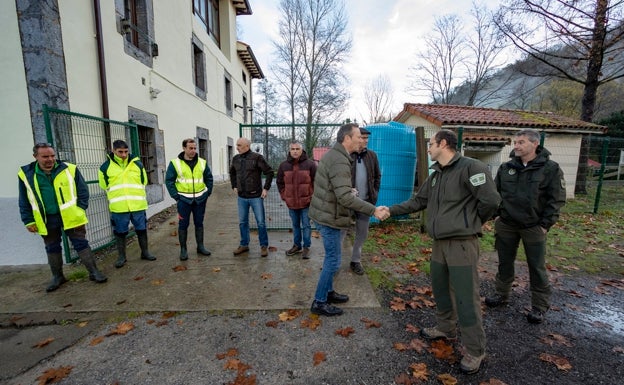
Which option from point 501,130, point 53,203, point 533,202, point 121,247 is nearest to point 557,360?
point 533,202

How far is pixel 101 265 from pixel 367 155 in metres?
4.37

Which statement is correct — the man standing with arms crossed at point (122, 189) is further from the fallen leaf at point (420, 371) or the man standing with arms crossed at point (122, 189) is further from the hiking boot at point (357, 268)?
the fallen leaf at point (420, 371)

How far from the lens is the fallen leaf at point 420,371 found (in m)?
2.19

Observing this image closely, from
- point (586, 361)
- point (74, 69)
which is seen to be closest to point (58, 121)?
point (74, 69)

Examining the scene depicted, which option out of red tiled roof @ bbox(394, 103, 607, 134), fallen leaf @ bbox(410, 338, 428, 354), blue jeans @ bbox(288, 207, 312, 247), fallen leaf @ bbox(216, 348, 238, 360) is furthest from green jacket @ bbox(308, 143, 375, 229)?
red tiled roof @ bbox(394, 103, 607, 134)

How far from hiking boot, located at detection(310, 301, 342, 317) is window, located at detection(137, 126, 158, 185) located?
5.81 meters

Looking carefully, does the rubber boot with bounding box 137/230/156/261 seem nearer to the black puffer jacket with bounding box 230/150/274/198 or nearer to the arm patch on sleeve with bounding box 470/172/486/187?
the black puffer jacket with bounding box 230/150/274/198

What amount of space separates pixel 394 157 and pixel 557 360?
4.39 m

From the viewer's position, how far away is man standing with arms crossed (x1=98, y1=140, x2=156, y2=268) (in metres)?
4.23

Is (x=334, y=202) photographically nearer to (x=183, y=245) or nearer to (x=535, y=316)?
(x=535, y=316)

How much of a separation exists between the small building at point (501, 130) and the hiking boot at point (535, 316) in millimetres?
7808

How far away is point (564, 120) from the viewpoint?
11.7 meters

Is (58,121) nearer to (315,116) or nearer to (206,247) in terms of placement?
(206,247)

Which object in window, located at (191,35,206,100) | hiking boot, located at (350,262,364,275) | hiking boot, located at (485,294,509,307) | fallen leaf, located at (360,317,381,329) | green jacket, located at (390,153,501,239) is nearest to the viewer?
green jacket, located at (390,153,501,239)
